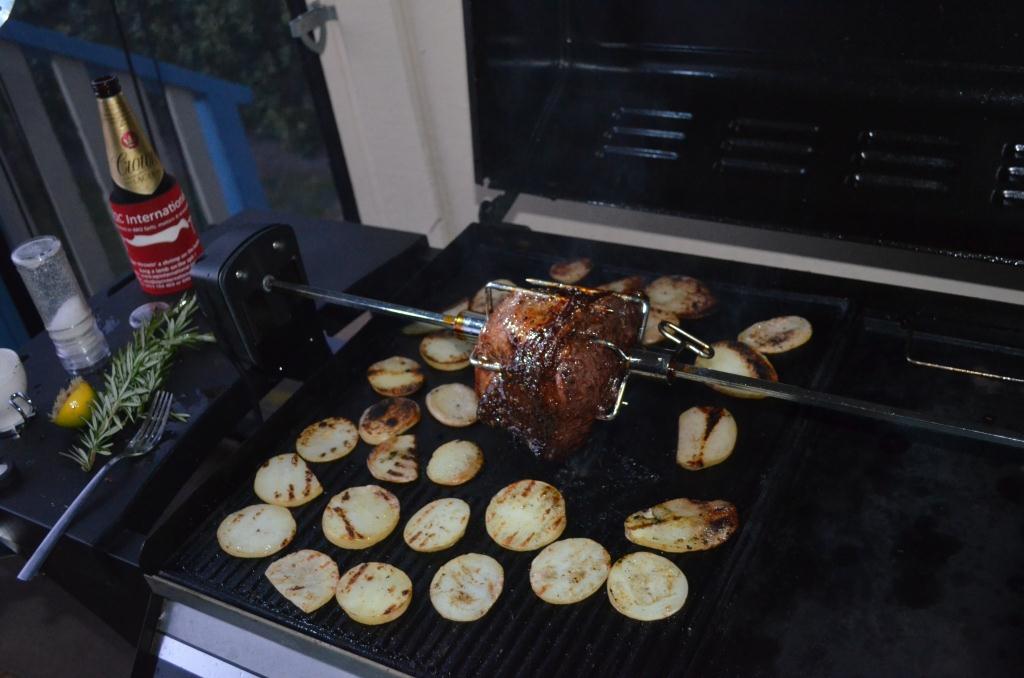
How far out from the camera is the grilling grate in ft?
3.62

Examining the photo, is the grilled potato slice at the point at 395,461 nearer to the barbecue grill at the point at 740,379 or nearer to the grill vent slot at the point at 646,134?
the barbecue grill at the point at 740,379

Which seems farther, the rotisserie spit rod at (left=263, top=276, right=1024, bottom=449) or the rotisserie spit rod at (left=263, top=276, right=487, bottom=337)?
the rotisserie spit rod at (left=263, top=276, right=487, bottom=337)

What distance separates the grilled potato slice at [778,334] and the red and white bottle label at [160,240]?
115cm

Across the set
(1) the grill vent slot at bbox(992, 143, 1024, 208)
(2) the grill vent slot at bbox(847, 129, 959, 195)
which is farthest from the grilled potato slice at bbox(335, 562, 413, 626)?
(1) the grill vent slot at bbox(992, 143, 1024, 208)

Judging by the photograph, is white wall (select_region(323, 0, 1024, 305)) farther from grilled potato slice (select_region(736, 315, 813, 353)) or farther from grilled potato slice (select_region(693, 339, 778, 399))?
grilled potato slice (select_region(693, 339, 778, 399))

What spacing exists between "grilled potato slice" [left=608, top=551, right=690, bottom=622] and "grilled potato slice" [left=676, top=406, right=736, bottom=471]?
0.20 meters

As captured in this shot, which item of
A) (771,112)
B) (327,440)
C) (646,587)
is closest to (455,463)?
(327,440)

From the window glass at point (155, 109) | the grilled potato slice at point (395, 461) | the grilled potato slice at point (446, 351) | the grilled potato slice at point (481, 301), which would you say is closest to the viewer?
the grilled potato slice at point (395, 461)

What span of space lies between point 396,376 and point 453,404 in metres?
0.14

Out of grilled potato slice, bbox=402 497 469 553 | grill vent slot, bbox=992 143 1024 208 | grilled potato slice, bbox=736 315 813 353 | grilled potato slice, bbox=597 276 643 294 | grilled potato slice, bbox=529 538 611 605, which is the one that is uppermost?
grill vent slot, bbox=992 143 1024 208

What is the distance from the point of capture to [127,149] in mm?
1571

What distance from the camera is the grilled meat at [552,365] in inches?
50.0

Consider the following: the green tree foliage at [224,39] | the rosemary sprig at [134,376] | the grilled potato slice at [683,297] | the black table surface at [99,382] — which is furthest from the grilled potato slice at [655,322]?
the green tree foliage at [224,39]

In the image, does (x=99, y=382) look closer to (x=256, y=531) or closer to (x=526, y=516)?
(x=256, y=531)
